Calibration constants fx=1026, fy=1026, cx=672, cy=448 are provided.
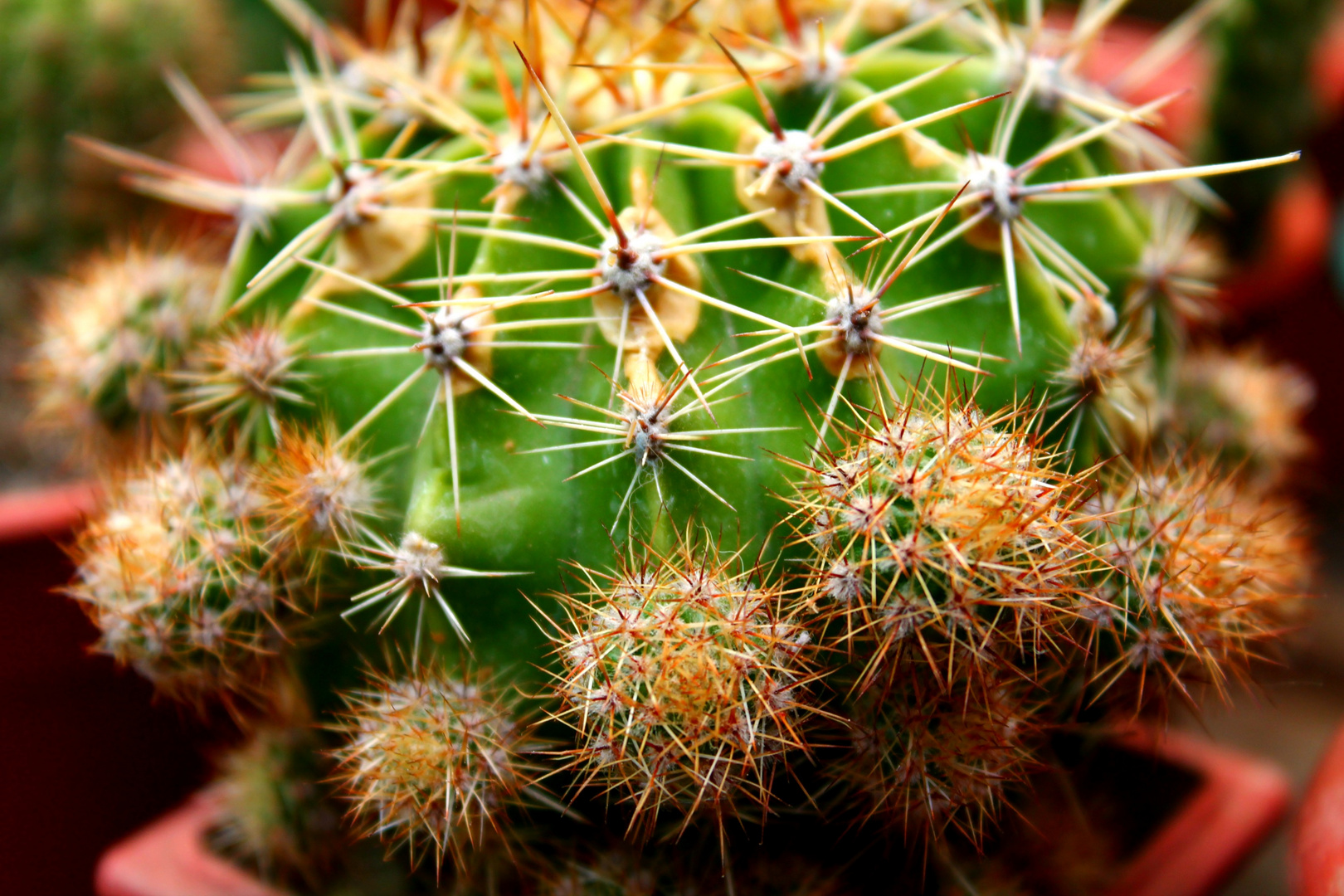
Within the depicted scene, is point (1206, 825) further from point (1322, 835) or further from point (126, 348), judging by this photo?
point (126, 348)

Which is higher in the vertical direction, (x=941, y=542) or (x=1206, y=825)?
(x=941, y=542)

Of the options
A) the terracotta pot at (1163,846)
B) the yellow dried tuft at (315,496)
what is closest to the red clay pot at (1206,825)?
the terracotta pot at (1163,846)

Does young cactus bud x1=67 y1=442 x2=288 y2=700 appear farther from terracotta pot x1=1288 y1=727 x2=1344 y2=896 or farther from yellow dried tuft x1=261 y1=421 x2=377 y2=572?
terracotta pot x1=1288 y1=727 x2=1344 y2=896

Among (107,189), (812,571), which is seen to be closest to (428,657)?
(812,571)

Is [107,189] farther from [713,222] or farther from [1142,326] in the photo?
[1142,326]

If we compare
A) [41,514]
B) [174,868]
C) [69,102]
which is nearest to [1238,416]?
[174,868]

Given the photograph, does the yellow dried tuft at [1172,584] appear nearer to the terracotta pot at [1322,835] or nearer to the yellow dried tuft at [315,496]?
the terracotta pot at [1322,835]

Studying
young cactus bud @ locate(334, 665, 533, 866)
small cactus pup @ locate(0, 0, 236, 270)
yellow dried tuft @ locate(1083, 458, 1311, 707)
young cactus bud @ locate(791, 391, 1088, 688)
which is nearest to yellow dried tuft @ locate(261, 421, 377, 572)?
young cactus bud @ locate(334, 665, 533, 866)
